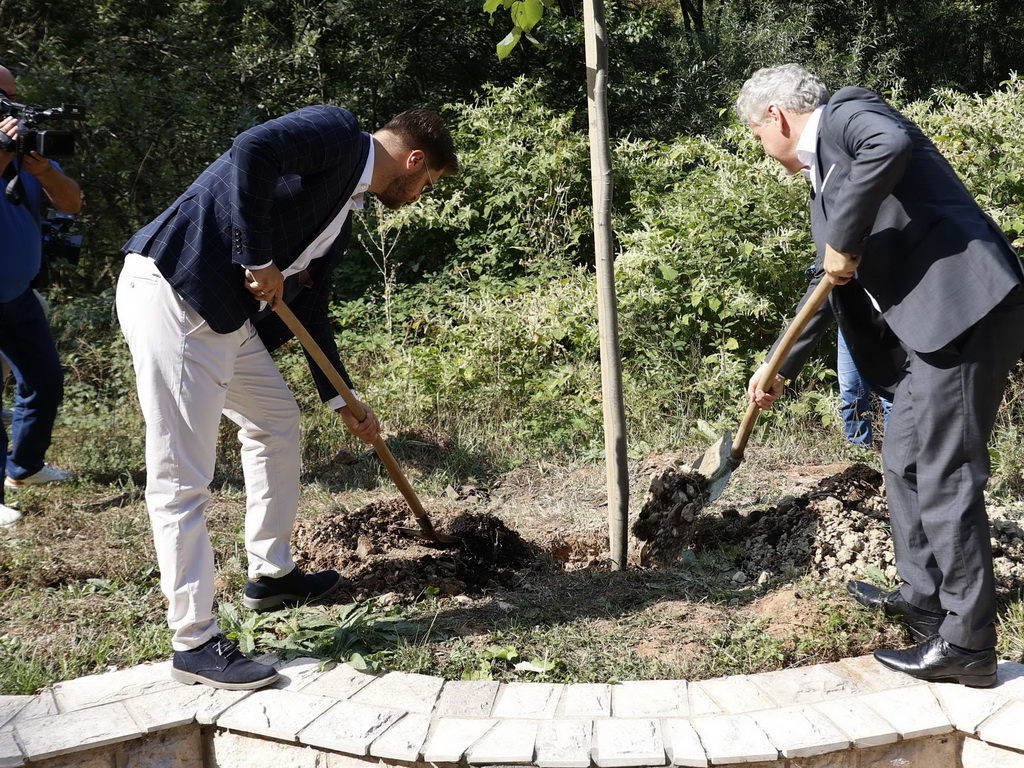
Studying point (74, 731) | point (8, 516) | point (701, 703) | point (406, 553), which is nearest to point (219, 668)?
point (74, 731)

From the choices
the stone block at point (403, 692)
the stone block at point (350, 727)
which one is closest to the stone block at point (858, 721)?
the stone block at point (403, 692)

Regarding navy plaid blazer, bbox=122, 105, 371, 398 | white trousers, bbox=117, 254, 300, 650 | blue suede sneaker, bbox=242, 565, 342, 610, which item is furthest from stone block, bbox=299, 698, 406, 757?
navy plaid blazer, bbox=122, 105, 371, 398

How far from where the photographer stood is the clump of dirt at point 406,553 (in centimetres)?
347

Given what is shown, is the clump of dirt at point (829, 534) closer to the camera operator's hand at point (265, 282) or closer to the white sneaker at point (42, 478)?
the camera operator's hand at point (265, 282)

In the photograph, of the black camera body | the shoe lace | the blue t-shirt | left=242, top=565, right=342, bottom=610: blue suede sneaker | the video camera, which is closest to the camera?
the shoe lace

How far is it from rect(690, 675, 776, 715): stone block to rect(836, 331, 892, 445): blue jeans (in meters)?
2.51

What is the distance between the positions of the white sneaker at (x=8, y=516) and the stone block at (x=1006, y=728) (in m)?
4.22

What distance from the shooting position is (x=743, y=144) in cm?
629

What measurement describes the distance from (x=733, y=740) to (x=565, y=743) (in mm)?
452

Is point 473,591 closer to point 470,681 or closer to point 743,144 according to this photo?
point 470,681

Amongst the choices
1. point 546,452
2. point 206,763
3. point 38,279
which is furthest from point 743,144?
point 206,763

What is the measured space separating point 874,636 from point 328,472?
3.29 meters

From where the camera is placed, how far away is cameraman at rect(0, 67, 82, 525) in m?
4.28

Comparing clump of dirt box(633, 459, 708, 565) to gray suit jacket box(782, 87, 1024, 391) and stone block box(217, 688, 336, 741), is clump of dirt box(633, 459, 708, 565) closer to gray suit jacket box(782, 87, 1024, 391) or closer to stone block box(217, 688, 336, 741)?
gray suit jacket box(782, 87, 1024, 391)
